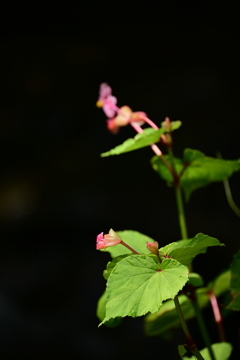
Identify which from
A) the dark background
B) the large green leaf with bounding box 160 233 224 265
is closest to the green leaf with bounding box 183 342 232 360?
the large green leaf with bounding box 160 233 224 265

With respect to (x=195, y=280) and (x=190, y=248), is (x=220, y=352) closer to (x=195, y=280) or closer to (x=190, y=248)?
(x=195, y=280)

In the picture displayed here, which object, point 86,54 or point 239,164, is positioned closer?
point 239,164

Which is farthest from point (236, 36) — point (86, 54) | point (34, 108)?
point (34, 108)

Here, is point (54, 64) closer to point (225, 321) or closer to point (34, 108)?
point (34, 108)

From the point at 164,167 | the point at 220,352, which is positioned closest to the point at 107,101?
the point at 164,167

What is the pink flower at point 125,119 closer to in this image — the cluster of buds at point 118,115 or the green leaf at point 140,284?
the cluster of buds at point 118,115

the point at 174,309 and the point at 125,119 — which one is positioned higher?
the point at 125,119
